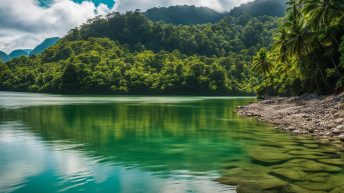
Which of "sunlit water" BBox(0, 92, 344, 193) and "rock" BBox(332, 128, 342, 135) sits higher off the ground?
"rock" BBox(332, 128, 342, 135)

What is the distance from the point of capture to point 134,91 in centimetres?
19088

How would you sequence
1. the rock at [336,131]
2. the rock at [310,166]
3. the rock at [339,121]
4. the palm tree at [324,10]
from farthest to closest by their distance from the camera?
the palm tree at [324,10]
the rock at [339,121]
the rock at [336,131]
the rock at [310,166]

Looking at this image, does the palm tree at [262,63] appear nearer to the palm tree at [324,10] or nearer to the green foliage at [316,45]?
the green foliage at [316,45]

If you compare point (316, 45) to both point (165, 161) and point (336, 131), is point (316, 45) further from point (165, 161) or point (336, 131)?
point (165, 161)

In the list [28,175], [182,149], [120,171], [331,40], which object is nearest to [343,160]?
[182,149]

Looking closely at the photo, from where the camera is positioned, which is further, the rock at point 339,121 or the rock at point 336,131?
the rock at point 339,121

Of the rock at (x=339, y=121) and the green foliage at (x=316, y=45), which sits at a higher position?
the green foliage at (x=316, y=45)

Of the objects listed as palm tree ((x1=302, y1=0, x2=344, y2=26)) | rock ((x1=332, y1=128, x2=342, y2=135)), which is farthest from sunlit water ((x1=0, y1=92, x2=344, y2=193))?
palm tree ((x1=302, y1=0, x2=344, y2=26))

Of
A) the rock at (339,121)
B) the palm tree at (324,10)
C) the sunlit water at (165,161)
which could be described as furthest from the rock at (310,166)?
the palm tree at (324,10)

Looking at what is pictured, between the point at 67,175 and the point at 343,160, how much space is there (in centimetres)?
1557

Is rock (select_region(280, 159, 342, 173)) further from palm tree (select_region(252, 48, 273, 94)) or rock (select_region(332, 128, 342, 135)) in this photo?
palm tree (select_region(252, 48, 273, 94))

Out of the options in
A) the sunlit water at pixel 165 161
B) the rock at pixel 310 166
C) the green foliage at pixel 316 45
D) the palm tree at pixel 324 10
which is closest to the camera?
the sunlit water at pixel 165 161

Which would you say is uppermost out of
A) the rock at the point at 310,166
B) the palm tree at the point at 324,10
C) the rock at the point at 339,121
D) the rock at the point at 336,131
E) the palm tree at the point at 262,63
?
the palm tree at the point at 324,10

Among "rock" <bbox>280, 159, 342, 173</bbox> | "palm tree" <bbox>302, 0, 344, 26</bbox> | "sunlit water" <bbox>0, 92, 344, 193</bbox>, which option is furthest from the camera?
"palm tree" <bbox>302, 0, 344, 26</bbox>
